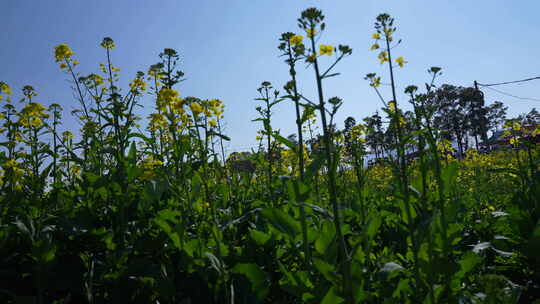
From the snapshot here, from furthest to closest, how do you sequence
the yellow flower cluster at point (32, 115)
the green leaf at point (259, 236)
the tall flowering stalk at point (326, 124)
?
the yellow flower cluster at point (32, 115) < the green leaf at point (259, 236) < the tall flowering stalk at point (326, 124)

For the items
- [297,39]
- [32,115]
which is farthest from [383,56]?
[32,115]

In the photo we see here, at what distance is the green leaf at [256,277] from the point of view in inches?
70.2

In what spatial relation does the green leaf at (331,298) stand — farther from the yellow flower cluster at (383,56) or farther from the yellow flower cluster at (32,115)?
the yellow flower cluster at (32,115)

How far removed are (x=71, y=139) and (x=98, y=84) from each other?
5.82 feet

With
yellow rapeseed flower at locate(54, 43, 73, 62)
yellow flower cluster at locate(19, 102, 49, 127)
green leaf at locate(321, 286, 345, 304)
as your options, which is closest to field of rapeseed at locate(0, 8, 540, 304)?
green leaf at locate(321, 286, 345, 304)

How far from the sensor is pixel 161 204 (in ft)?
9.09

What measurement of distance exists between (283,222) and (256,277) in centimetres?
38

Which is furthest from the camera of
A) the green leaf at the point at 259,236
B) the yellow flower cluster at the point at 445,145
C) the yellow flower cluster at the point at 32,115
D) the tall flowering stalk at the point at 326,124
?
the yellow flower cluster at the point at 445,145

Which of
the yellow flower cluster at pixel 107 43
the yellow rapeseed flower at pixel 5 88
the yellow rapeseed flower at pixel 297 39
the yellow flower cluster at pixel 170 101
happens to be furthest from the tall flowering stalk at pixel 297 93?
the yellow rapeseed flower at pixel 5 88

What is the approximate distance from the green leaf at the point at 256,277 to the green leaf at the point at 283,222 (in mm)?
276

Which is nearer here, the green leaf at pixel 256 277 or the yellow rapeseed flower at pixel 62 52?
the green leaf at pixel 256 277

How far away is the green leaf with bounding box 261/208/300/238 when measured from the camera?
5.61 ft

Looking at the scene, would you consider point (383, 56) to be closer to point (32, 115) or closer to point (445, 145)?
point (445, 145)

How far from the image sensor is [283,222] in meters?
1.74
